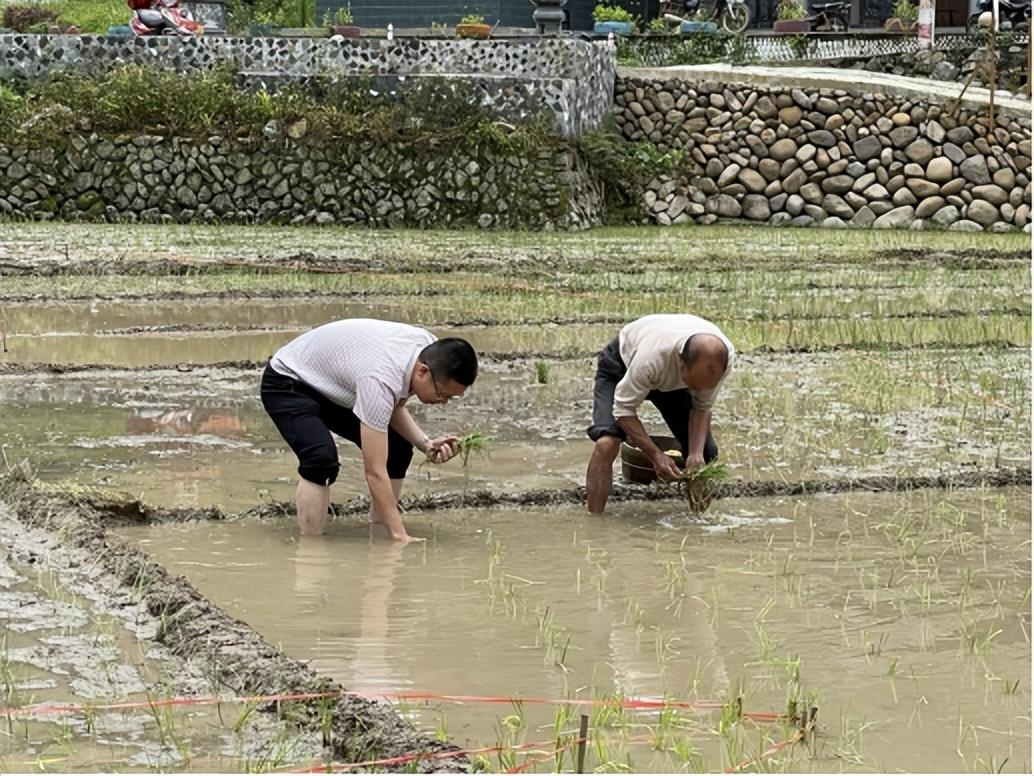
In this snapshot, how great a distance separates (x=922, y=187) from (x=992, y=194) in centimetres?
82

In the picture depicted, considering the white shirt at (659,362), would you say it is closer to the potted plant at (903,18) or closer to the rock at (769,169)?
the rock at (769,169)

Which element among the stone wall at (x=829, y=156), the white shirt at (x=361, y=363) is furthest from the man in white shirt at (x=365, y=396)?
the stone wall at (x=829, y=156)

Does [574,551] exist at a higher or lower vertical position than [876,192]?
higher

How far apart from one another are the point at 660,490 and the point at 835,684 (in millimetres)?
2452

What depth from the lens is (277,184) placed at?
20.6 m

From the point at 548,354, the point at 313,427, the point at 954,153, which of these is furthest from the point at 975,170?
the point at 313,427

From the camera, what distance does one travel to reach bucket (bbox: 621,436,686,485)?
21.4ft

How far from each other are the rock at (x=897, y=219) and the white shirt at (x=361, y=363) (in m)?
16.8

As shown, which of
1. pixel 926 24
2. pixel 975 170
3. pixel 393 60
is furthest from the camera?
pixel 926 24

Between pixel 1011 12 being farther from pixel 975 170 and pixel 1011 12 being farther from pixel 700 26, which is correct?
pixel 700 26

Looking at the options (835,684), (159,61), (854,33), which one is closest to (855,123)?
(854,33)

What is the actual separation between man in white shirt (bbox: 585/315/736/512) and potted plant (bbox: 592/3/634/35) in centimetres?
1942

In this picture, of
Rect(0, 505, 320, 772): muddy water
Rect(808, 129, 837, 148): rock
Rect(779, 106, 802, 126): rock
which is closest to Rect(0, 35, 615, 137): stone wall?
Rect(779, 106, 802, 126): rock

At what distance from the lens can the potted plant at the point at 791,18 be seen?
25.3 metres
